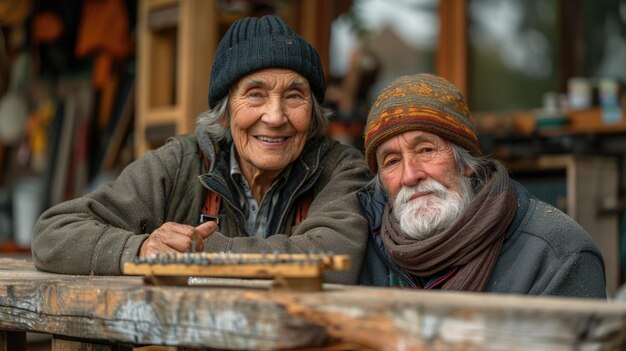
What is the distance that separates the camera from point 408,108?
9.61 ft

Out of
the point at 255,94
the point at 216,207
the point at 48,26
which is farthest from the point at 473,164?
the point at 48,26

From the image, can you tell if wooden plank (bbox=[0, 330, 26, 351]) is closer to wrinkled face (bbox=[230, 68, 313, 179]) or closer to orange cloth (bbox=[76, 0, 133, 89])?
→ wrinkled face (bbox=[230, 68, 313, 179])

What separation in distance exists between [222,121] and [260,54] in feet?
1.24

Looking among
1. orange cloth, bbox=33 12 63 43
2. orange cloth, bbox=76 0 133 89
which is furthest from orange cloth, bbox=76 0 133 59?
orange cloth, bbox=33 12 63 43

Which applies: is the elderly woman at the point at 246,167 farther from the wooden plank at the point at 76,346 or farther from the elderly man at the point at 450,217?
the wooden plank at the point at 76,346

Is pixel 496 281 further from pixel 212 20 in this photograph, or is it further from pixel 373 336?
pixel 212 20

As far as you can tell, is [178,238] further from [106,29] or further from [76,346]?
[106,29]

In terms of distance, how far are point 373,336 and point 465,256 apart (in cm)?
98

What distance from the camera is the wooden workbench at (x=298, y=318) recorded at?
1.62 metres

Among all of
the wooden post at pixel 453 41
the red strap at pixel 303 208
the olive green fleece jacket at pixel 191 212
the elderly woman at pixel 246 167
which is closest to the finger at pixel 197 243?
the olive green fleece jacket at pixel 191 212

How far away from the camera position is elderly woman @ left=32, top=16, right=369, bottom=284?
3.25 meters

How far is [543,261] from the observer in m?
2.70

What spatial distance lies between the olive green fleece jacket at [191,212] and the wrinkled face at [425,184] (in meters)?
0.18

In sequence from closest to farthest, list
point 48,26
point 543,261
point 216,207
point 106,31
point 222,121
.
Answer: point 543,261 < point 216,207 < point 222,121 < point 106,31 < point 48,26
